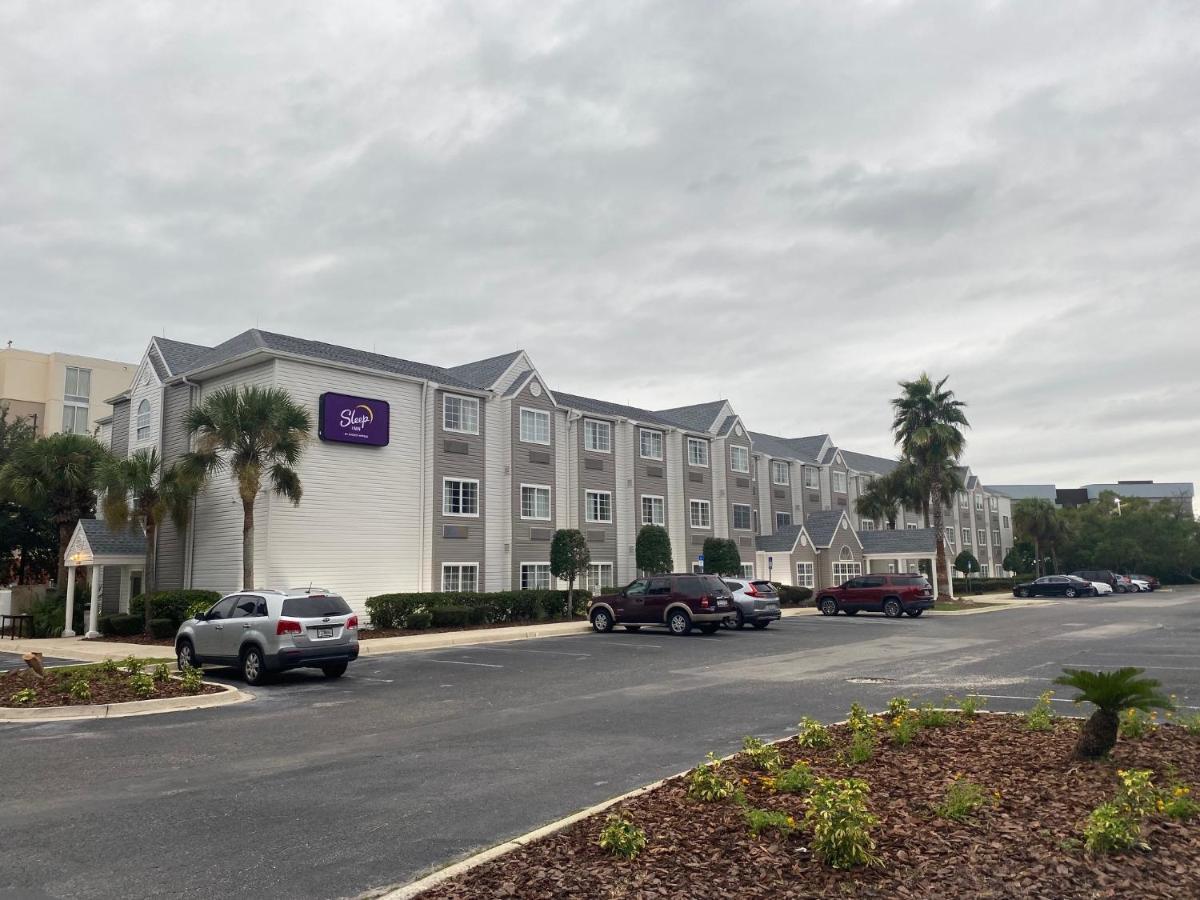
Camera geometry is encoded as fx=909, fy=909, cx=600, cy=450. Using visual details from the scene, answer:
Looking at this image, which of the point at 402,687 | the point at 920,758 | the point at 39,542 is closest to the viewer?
the point at 920,758

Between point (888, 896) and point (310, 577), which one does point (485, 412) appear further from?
point (888, 896)

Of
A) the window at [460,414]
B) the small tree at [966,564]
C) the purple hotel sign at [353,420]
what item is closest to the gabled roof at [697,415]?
the window at [460,414]

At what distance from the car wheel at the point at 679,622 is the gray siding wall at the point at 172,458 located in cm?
1668

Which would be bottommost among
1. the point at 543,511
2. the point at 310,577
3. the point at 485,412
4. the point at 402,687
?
Answer: the point at 402,687

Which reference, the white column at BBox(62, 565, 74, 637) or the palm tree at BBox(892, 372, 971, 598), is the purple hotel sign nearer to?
the white column at BBox(62, 565, 74, 637)

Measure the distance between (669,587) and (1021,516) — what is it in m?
61.5

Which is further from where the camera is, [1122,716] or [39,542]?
[39,542]

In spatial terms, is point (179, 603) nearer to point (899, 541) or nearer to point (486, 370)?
point (486, 370)

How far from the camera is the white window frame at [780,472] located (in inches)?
2344

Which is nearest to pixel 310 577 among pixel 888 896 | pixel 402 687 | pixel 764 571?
pixel 402 687

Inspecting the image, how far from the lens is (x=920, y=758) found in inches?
312

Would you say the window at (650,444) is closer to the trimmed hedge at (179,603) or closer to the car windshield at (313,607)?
the trimmed hedge at (179,603)

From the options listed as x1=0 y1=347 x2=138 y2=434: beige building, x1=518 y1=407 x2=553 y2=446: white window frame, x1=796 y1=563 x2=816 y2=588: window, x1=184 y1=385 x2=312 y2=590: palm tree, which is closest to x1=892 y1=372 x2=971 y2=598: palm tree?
x1=796 y1=563 x2=816 y2=588: window

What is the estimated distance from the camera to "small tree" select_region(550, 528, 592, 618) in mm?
35531
